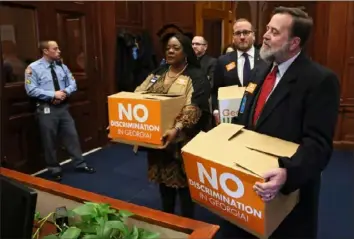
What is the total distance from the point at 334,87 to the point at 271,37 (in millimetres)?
290

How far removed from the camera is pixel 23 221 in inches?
27.4

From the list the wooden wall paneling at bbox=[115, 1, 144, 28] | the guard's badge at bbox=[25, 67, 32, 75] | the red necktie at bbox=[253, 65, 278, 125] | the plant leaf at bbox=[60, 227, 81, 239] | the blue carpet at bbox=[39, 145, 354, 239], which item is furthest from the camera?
the wooden wall paneling at bbox=[115, 1, 144, 28]

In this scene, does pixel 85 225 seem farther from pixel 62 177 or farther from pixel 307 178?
pixel 62 177

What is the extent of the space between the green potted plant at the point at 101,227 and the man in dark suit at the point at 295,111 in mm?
380

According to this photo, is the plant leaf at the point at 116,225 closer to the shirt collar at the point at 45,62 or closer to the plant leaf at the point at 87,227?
the plant leaf at the point at 87,227

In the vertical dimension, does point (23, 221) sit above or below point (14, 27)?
below

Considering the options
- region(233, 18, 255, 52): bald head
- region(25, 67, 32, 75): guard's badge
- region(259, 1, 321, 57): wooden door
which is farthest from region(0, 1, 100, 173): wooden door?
region(259, 1, 321, 57): wooden door

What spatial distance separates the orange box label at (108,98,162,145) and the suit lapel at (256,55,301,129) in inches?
22.8

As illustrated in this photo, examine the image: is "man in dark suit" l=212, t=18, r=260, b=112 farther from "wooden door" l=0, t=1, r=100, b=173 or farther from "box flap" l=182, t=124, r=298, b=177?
"wooden door" l=0, t=1, r=100, b=173

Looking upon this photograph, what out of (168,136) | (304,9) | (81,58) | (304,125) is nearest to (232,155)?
(304,125)

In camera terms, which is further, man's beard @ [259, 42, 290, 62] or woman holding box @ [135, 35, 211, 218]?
woman holding box @ [135, 35, 211, 218]

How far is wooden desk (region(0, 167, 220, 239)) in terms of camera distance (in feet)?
3.11

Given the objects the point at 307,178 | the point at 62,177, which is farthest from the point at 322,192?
the point at 62,177

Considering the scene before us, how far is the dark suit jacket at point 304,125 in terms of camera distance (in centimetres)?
116
